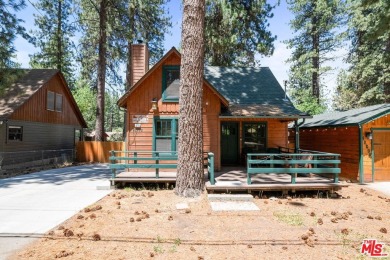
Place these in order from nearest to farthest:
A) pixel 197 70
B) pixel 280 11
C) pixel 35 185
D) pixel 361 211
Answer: pixel 361 211 < pixel 197 70 < pixel 35 185 < pixel 280 11

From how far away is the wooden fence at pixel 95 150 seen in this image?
64.2 ft

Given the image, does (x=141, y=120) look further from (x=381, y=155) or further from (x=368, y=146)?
(x=381, y=155)

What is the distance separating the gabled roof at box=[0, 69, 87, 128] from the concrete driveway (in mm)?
5842

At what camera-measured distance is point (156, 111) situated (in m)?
11.2

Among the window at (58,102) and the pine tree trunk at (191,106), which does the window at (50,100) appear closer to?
the window at (58,102)

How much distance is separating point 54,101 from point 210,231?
1909 centimetres

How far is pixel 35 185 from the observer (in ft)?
33.2

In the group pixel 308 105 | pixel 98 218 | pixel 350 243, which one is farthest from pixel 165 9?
pixel 350 243

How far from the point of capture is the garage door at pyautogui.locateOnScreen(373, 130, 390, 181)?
1183 cm

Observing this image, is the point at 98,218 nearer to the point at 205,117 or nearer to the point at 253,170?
the point at 253,170

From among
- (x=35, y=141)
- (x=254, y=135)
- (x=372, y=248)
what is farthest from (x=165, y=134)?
(x=35, y=141)

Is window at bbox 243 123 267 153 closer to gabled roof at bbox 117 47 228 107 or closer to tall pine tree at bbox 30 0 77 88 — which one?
gabled roof at bbox 117 47 228 107

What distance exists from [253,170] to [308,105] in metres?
20.3

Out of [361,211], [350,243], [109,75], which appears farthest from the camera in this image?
[109,75]
